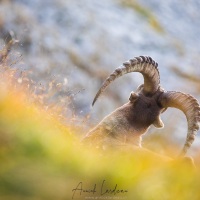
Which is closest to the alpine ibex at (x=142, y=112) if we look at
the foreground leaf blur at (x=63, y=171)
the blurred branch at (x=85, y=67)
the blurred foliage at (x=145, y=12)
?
the foreground leaf blur at (x=63, y=171)

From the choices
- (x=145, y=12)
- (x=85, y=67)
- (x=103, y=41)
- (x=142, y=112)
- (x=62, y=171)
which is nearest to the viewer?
(x=62, y=171)

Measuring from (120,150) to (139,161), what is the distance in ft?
10.2

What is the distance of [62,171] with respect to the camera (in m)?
3.80

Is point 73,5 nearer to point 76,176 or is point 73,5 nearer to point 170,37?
point 170,37

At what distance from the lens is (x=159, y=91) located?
28.6 feet

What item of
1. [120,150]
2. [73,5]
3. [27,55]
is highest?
[73,5]

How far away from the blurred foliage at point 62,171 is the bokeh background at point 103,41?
15.4m

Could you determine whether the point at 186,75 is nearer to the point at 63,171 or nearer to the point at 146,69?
the point at 146,69

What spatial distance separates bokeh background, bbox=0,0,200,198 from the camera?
22.3m

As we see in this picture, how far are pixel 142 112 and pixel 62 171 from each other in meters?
5.00

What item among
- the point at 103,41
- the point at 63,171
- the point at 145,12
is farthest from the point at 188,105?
the point at 145,12

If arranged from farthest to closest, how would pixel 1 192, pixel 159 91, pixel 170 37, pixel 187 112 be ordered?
pixel 170 37
pixel 159 91
pixel 187 112
pixel 1 192

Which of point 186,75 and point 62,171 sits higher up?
point 186,75

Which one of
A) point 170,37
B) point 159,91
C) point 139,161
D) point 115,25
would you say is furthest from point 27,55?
point 139,161
